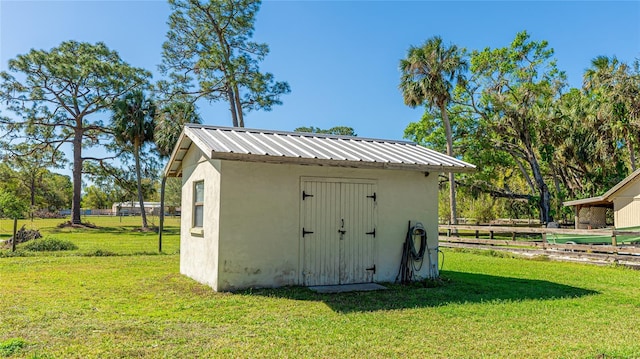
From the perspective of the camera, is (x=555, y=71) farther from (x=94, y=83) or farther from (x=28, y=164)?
(x=28, y=164)

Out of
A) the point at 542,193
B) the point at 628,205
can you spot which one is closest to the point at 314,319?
the point at 628,205

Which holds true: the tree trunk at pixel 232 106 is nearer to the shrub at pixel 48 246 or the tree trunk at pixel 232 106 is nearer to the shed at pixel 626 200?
the shrub at pixel 48 246

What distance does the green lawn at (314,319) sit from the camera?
457 cm

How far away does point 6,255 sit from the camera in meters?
12.9

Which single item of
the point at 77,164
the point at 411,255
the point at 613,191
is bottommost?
the point at 411,255

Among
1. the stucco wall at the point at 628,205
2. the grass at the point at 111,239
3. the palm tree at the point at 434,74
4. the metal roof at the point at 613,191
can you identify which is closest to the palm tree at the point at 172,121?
the grass at the point at 111,239

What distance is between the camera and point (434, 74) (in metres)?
23.5

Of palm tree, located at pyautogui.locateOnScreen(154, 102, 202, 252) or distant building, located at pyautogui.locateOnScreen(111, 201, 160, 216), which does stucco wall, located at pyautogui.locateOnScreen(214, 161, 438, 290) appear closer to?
palm tree, located at pyautogui.locateOnScreen(154, 102, 202, 252)

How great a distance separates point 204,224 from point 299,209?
1876mm

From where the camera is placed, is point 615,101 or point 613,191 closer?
point 613,191

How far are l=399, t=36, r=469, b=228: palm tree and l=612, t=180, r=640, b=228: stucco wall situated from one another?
299 inches

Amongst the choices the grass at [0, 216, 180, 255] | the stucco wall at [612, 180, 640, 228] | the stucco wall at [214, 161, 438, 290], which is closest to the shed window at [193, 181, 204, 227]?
the stucco wall at [214, 161, 438, 290]

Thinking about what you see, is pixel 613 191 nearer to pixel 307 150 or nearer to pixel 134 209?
pixel 307 150

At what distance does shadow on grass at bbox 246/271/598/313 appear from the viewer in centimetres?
684
